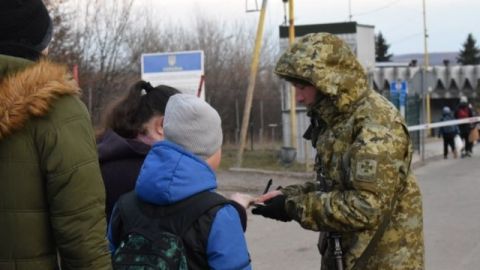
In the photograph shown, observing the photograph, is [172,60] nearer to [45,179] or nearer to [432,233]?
[432,233]

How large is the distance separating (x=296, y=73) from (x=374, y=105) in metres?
0.34

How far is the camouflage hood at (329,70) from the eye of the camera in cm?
278

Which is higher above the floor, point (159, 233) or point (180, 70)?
point (180, 70)

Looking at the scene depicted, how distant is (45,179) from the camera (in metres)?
2.14

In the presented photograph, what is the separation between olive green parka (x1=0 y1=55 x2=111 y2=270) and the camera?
6.97 feet

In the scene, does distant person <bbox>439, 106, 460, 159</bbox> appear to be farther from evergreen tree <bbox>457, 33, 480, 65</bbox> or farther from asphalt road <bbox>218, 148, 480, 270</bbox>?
evergreen tree <bbox>457, 33, 480, 65</bbox>

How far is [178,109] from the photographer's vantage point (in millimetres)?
2484

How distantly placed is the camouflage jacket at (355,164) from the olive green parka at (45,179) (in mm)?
948

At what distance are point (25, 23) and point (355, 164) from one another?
1313 millimetres

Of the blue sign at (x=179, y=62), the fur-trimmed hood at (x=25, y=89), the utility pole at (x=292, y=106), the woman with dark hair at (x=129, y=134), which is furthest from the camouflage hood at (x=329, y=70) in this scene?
the utility pole at (x=292, y=106)

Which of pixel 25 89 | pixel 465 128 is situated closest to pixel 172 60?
pixel 25 89

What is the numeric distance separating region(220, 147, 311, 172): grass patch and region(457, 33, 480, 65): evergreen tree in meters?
64.8

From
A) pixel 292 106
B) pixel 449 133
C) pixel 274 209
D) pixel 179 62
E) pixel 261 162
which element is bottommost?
pixel 261 162

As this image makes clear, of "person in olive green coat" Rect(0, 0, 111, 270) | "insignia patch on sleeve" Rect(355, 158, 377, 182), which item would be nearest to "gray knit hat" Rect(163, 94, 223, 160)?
"person in olive green coat" Rect(0, 0, 111, 270)
